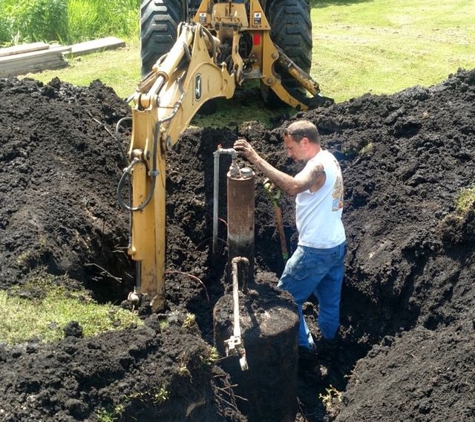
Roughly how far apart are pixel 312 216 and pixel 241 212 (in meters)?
0.71

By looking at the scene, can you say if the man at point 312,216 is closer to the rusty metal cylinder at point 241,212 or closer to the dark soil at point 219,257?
the rusty metal cylinder at point 241,212

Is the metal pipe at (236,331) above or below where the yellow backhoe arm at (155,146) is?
below

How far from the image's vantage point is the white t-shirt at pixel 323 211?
7.03 metres

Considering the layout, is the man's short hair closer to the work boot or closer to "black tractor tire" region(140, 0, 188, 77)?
the work boot


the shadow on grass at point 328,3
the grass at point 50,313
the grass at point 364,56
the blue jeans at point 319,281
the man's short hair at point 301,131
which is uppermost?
the man's short hair at point 301,131

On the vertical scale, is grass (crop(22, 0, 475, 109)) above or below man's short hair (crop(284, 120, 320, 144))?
below

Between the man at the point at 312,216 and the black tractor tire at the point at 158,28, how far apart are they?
520 centimetres

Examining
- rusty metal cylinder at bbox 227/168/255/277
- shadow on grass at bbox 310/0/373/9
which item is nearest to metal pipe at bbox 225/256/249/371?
rusty metal cylinder at bbox 227/168/255/277

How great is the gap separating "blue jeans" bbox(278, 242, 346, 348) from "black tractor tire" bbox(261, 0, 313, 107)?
17.7ft

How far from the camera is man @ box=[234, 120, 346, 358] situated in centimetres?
680

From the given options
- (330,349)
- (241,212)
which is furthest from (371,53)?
(241,212)

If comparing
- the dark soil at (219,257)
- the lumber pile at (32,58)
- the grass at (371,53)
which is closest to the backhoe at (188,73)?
the dark soil at (219,257)

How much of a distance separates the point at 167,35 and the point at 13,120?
3.29 meters

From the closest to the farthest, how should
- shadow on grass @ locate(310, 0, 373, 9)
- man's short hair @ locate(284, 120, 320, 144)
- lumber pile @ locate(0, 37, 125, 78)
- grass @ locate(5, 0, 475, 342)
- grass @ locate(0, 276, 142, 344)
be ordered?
grass @ locate(0, 276, 142, 344) < man's short hair @ locate(284, 120, 320, 144) < grass @ locate(5, 0, 475, 342) < lumber pile @ locate(0, 37, 125, 78) < shadow on grass @ locate(310, 0, 373, 9)
